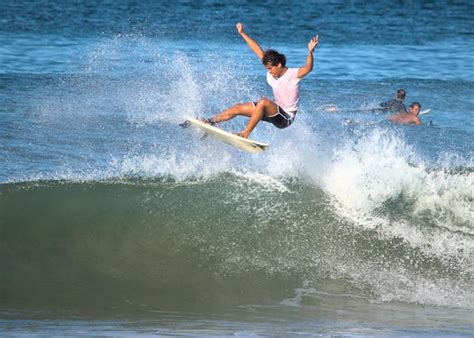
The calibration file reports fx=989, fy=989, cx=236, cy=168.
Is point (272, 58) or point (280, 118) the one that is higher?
point (272, 58)

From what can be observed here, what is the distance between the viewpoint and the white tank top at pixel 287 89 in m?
11.3

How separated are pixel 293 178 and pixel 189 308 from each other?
3.54 m

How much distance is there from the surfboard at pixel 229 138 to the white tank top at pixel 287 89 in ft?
1.73

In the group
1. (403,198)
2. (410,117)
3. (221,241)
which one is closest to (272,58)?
(221,241)

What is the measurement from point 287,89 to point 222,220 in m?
1.73

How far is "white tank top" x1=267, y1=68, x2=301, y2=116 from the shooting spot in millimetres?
11320

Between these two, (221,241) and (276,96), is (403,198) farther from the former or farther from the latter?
(221,241)

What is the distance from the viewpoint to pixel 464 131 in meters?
19.0

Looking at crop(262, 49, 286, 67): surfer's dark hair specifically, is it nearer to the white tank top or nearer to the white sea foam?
the white tank top

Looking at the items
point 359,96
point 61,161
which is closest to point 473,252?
point 61,161

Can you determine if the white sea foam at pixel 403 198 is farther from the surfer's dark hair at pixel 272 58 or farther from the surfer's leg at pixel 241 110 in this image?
the surfer's dark hair at pixel 272 58

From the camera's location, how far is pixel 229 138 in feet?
38.3

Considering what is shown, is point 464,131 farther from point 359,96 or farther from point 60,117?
point 60,117

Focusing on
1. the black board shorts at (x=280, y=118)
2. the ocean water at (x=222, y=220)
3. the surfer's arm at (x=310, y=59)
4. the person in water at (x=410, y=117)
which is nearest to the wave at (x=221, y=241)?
the ocean water at (x=222, y=220)
